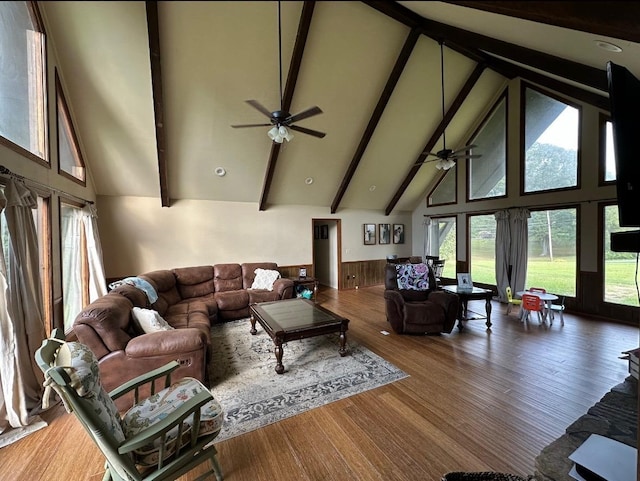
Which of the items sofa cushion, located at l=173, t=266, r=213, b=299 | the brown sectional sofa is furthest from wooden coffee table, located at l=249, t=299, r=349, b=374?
sofa cushion, located at l=173, t=266, r=213, b=299

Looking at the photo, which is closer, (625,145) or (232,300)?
(625,145)

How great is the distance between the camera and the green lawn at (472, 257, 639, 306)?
4078 millimetres

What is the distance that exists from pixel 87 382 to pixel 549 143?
23.4 ft

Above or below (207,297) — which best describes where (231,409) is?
below

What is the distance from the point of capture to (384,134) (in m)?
5.25

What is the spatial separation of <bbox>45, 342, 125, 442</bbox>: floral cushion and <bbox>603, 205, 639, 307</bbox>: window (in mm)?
6231

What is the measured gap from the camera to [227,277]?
5078mm

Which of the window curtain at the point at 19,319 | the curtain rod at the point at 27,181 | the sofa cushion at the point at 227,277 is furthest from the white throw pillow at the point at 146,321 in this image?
the sofa cushion at the point at 227,277

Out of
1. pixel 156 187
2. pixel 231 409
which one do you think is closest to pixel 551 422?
pixel 231 409

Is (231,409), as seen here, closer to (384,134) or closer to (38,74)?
(38,74)

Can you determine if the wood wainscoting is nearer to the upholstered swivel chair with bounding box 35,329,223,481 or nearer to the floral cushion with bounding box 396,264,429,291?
the floral cushion with bounding box 396,264,429,291

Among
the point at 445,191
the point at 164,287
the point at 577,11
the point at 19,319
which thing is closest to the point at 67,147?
the point at 164,287

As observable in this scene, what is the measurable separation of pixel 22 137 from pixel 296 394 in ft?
A: 11.4

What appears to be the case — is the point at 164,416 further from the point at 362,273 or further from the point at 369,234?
the point at 369,234
